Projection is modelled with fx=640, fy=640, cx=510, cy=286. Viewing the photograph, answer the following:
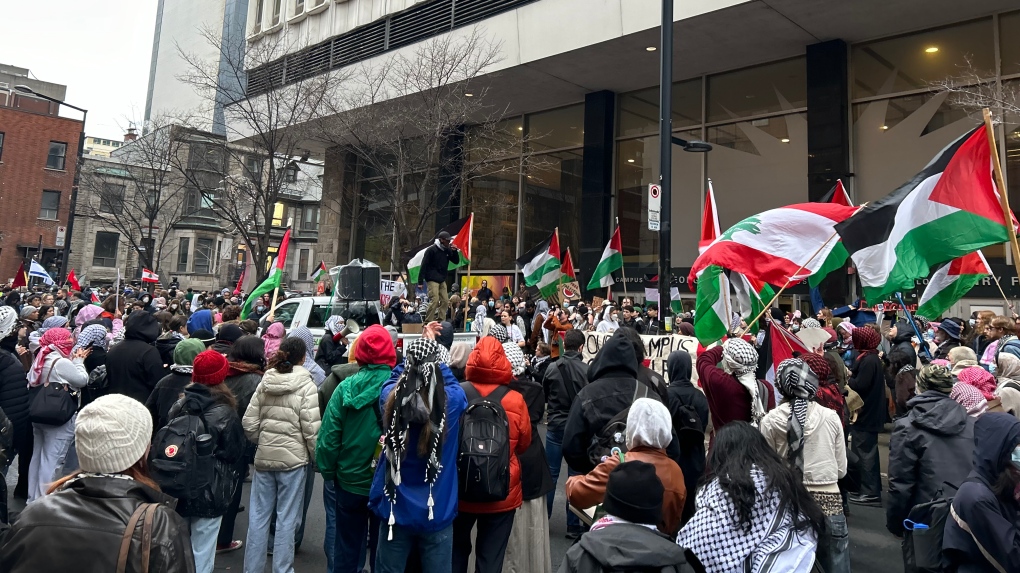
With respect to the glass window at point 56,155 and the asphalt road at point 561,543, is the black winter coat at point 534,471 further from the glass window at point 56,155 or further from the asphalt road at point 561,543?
the glass window at point 56,155

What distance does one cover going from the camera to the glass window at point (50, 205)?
142 feet

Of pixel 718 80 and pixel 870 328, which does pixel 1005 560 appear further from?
pixel 718 80

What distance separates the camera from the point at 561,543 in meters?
6.11

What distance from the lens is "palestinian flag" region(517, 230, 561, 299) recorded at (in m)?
16.5

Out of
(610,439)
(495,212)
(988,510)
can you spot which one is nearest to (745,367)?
(610,439)

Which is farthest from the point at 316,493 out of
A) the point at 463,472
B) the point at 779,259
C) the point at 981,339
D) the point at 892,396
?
the point at 981,339

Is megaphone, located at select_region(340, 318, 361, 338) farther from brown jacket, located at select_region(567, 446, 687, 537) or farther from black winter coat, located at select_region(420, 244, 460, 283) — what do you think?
brown jacket, located at select_region(567, 446, 687, 537)

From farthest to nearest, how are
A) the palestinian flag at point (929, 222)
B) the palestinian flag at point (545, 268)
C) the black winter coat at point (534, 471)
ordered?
the palestinian flag at point (545, 268) → the palestinian flag at point (929, 222) → the black winter coat at point (534, 471)

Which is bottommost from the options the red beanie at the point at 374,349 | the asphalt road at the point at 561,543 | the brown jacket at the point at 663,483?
the asphalt road at the point at 561,543

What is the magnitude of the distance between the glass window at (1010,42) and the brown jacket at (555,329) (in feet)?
39.5

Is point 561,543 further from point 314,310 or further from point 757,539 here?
point 314,310

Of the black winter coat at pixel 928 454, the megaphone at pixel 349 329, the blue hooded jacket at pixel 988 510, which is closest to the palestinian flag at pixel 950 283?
the black winter coat at pixel 928 454

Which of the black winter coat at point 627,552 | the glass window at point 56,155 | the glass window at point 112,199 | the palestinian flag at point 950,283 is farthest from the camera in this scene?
the glass window at point 56,155

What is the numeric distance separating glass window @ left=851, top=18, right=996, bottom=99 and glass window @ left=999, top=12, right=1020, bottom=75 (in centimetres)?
21
